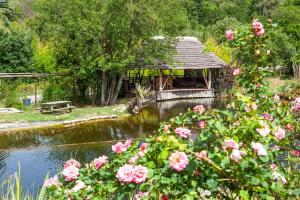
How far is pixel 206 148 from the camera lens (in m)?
2.73

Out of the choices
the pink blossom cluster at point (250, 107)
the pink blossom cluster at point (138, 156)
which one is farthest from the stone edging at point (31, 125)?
the pink blossom cluster at point (250, 107)

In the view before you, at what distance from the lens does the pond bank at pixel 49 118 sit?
13.7 meters

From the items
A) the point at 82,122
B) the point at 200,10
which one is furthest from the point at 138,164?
the point at 200,10

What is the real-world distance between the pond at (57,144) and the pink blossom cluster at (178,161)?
6.28m

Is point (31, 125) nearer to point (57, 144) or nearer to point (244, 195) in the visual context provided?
point (57, 144)

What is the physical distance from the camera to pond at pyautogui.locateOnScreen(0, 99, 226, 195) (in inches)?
375

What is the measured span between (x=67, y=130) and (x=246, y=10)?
49.0 m

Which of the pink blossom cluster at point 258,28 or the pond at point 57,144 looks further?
the pond at point 57,144

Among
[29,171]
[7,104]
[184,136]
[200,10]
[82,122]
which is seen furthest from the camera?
[200,10]

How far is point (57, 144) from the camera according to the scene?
11852 mm

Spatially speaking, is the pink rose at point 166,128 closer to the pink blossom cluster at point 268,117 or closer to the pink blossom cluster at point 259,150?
the pink blossom cluster at point 259,150

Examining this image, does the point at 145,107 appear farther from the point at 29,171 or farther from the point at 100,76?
the point at 29,171

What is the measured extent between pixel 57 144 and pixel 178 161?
32.8 feet

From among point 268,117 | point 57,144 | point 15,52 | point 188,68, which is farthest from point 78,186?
point 15,52
